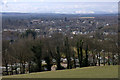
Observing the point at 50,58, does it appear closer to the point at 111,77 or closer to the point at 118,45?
the point at 118,45

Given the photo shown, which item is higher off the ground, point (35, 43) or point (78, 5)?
point (78, 5)

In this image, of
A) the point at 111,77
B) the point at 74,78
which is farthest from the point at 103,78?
the point at 74,78

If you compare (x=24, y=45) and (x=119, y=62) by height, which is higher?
(x=24, y=45)

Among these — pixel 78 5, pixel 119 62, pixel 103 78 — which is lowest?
pixel 119 62

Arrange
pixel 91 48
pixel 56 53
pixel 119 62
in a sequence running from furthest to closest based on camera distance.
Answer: pixel 91 48
pixel 56 53
pixel 119 62

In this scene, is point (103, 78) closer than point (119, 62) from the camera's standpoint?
Yes

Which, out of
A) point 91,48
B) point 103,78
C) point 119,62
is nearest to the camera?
point 103,78

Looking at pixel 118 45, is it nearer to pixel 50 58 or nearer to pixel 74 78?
pixel 50 58

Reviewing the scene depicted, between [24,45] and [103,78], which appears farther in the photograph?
[24,45]

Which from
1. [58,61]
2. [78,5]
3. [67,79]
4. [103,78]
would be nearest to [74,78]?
[67,79]
